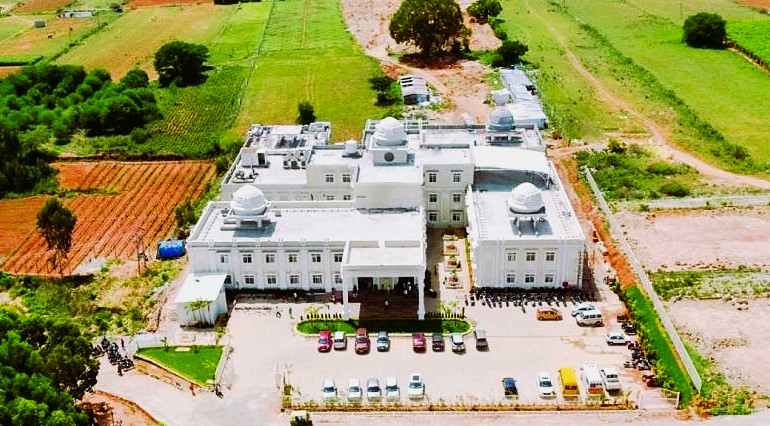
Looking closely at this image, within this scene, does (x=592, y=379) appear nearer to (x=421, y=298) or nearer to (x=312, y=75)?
(x=421, y=298)

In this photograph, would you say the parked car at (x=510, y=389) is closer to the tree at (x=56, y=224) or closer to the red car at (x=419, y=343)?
the red car at (x=419, y=343)

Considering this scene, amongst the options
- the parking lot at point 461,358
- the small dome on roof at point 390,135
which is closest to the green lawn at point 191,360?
the parking lot at point 461,358

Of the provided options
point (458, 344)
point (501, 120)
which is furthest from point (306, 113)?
point (458, 344)

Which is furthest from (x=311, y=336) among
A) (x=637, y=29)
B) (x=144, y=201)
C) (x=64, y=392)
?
(x=637, y=29)

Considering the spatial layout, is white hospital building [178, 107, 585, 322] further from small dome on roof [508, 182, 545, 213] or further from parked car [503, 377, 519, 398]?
parked car [503, 377, 519, 398]

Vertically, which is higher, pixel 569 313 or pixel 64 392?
pixel 64 392

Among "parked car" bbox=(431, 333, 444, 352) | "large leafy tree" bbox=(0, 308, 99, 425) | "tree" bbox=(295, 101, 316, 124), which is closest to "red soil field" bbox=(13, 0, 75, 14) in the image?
"tree" bbox=(295, 101, 316, 124)

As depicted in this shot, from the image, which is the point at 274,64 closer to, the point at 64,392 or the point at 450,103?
the point at 450,103
